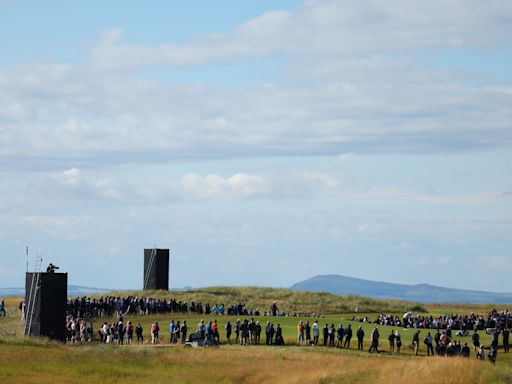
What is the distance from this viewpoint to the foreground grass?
37.1 m

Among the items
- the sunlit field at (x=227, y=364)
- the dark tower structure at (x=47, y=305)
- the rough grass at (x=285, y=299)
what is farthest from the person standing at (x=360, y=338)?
the rough grass at (x=285, y=299)

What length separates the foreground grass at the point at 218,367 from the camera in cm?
3709

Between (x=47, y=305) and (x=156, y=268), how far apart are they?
32.8 m

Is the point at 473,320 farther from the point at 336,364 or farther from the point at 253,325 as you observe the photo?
the point at 336,364

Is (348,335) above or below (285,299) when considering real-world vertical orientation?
below

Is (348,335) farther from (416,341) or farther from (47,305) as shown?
(47,305)

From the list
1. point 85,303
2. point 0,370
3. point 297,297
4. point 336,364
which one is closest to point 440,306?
point 297,297

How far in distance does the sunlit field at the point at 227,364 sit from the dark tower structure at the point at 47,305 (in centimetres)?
153

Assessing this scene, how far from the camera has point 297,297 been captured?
8256cm

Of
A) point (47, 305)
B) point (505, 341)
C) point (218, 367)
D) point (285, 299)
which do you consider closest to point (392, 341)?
point (505, 341)

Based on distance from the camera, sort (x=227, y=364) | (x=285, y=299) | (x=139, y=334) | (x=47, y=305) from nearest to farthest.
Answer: (x=227, y=364), (x=47, y=305), (x=139, y=334), (x=285, y=299)

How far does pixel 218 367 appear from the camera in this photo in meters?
41.9

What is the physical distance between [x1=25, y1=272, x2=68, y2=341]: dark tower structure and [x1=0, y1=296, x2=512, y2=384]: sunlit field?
1.53 metres

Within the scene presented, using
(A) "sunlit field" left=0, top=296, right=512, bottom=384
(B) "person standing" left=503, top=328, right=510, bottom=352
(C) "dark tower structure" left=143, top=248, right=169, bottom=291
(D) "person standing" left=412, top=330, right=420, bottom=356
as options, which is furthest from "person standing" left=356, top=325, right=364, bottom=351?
(C) "dark tower structure" left=143, top=248, right=169, bottom=291
